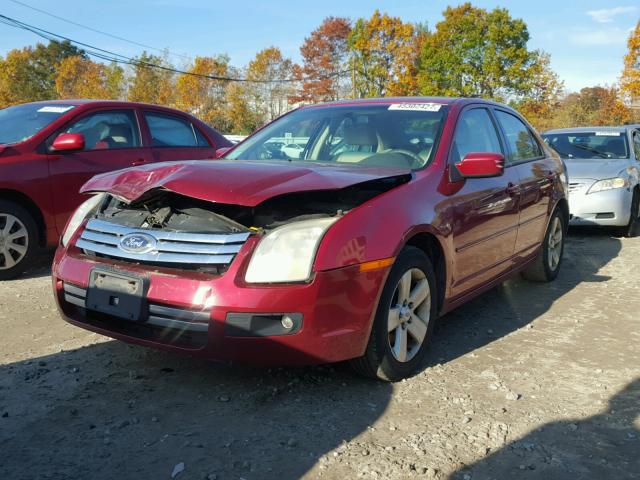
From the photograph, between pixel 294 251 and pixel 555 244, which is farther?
pixel 555 244

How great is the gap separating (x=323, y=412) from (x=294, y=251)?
2.64 ft

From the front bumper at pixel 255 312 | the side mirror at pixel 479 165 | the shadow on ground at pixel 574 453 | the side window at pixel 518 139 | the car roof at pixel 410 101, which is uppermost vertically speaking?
the car roof at pixel 410 101

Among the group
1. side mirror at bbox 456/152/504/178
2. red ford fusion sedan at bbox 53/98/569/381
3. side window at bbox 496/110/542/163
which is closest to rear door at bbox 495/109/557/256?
side window at bbox 496/110/542/163

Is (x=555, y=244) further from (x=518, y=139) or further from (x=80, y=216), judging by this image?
(x=80, y=216)

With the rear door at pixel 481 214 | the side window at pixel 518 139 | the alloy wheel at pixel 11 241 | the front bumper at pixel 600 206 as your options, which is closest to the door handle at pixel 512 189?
the rear door at pixel 481 214

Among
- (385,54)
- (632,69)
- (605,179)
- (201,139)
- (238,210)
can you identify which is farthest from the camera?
(385,54)

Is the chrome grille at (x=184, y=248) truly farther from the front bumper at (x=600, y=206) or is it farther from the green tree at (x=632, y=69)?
the green tree at (x=632, y=69)

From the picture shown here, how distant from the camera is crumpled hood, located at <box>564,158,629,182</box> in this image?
8.26 meters

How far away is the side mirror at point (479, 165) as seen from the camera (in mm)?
3639

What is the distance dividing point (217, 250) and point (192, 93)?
46.1 m

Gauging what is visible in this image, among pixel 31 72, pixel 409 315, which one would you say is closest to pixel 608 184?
pixel 409 315

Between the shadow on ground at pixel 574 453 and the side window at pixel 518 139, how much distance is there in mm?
2396

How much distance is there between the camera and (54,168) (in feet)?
18.5

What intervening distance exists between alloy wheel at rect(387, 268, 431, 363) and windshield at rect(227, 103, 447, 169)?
0.77 meters
